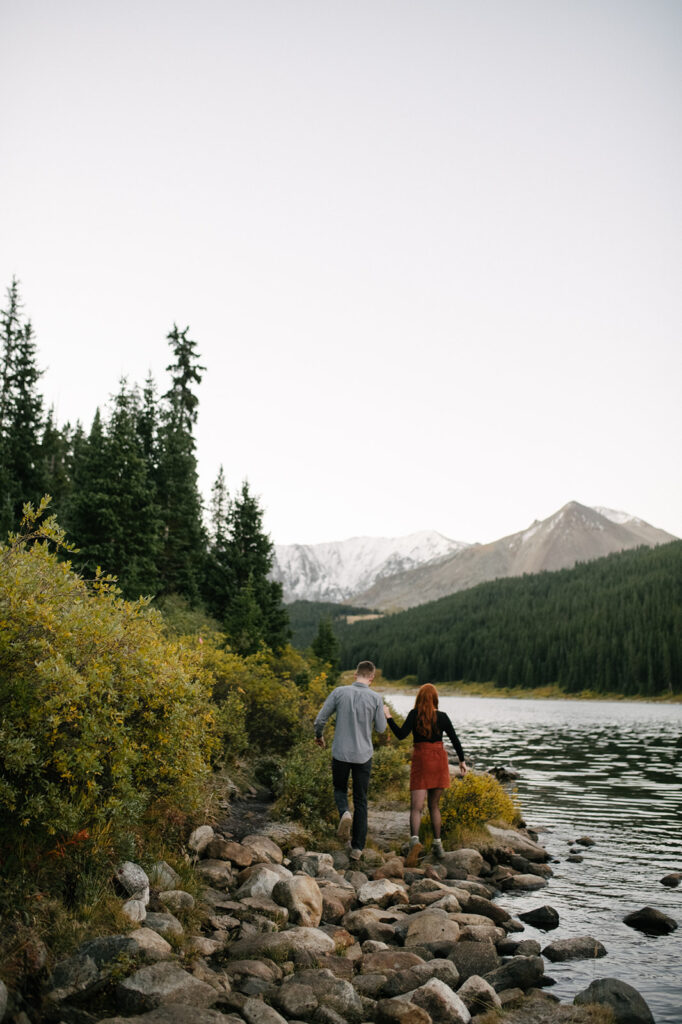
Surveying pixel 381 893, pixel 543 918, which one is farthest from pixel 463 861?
pixel 381 893

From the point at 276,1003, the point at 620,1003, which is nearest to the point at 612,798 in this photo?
the point at 620,1003

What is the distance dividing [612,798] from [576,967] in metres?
17.0

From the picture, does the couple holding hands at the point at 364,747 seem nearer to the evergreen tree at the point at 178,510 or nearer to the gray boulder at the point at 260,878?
the gray boulder at the point at 260,878

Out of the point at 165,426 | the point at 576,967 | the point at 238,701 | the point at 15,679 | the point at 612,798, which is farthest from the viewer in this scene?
the point at 165,426

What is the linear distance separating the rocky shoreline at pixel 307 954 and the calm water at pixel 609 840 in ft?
1.60

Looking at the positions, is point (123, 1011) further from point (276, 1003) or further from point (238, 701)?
point (238, 701)

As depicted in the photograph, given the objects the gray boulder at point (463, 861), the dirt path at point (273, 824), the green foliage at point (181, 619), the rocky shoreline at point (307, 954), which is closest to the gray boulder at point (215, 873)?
the rocky shoreline at point (307, 954)

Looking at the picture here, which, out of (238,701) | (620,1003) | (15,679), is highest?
(15,679)

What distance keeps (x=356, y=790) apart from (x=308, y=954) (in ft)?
14.0

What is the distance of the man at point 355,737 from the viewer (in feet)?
40.3

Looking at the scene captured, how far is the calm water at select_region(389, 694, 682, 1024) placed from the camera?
975 centimetres

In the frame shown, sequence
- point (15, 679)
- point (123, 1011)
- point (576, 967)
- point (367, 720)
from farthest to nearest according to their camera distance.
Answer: point (367, 720)
point (576, 967)
point (15, 679)
point (123, 1011)

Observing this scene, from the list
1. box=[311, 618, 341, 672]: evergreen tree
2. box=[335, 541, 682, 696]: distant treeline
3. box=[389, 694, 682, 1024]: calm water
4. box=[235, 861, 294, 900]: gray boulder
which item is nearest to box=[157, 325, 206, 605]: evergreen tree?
box=[389, 694, 682, 1024]: calm water

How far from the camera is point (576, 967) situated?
31.8 feet
